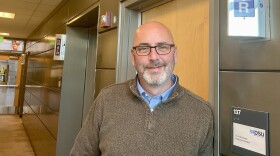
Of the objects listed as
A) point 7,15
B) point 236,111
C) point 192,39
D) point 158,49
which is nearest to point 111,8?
point 192,39

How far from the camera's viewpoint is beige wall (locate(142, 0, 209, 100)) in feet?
4.78

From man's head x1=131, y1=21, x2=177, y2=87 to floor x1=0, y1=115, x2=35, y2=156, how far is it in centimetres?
483

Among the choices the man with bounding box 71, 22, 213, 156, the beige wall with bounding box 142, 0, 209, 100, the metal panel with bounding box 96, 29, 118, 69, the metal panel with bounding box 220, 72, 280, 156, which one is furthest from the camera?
the metal panel with bounding box 96, 29, 118, 69

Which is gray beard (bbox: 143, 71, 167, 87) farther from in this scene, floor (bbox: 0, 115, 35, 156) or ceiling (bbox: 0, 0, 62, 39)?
floor (bbox: 0, 115, 35, 156)

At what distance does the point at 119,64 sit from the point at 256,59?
1279 mm

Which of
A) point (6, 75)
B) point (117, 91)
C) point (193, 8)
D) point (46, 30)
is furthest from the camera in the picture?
point (6, 75)

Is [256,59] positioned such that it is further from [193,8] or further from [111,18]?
[111,18]

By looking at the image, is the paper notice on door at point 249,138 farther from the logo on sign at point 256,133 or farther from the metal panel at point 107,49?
the metal panel at point 107,49

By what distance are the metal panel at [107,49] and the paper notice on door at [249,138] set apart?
52.5 inches

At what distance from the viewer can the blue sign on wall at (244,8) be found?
3.07 ft

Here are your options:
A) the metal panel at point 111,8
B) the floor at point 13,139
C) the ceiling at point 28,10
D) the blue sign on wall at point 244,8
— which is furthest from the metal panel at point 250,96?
the floor at point 13,139

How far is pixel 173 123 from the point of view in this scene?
A: 44.9 inches

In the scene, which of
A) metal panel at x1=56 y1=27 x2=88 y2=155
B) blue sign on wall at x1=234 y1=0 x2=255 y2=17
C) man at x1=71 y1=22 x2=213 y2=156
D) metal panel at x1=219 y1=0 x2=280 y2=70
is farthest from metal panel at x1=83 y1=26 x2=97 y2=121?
blue sign on wall at x1=234 y1=0 x2=255 y2=17

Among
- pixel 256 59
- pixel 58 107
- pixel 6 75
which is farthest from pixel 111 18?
pixel 6 75
